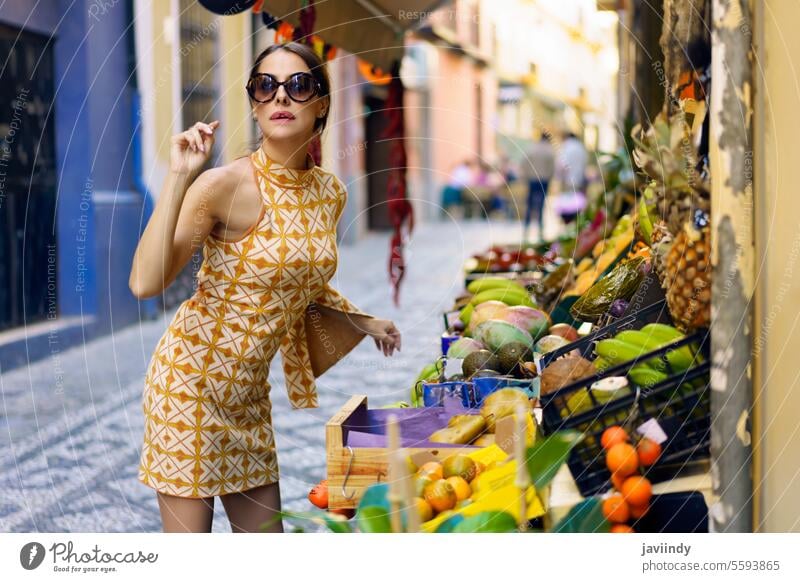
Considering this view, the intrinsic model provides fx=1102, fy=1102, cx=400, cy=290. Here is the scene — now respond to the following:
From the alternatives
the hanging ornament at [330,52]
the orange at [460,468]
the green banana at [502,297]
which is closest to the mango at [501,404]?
the orange at [460,468]

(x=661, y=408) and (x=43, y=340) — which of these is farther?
(x=43, y=340)

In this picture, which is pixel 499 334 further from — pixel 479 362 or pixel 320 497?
pixel 320 497

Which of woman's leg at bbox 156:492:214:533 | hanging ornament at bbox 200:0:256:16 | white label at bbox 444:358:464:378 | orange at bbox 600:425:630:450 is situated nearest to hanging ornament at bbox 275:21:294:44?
hanging ornament at bbox 200:0:256:16

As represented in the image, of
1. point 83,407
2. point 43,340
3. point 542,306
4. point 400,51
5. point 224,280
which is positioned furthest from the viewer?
point 43,340

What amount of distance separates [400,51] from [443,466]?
11.5ft

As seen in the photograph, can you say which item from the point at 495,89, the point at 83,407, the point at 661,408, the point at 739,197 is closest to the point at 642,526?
the point at 661,408

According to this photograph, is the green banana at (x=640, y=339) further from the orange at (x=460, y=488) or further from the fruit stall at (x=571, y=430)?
the orange at (x=460, y=488)

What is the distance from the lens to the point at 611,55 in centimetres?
1254

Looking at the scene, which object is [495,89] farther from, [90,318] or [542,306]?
[542,306]

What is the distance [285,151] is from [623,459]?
985mm

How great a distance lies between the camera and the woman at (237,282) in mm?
2406

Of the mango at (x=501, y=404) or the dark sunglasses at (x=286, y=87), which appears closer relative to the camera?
the dark sunglasses at (x=286, y=87)

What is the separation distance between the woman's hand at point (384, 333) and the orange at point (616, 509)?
808 mm

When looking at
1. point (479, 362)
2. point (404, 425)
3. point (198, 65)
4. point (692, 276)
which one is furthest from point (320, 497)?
point (198, 65)
